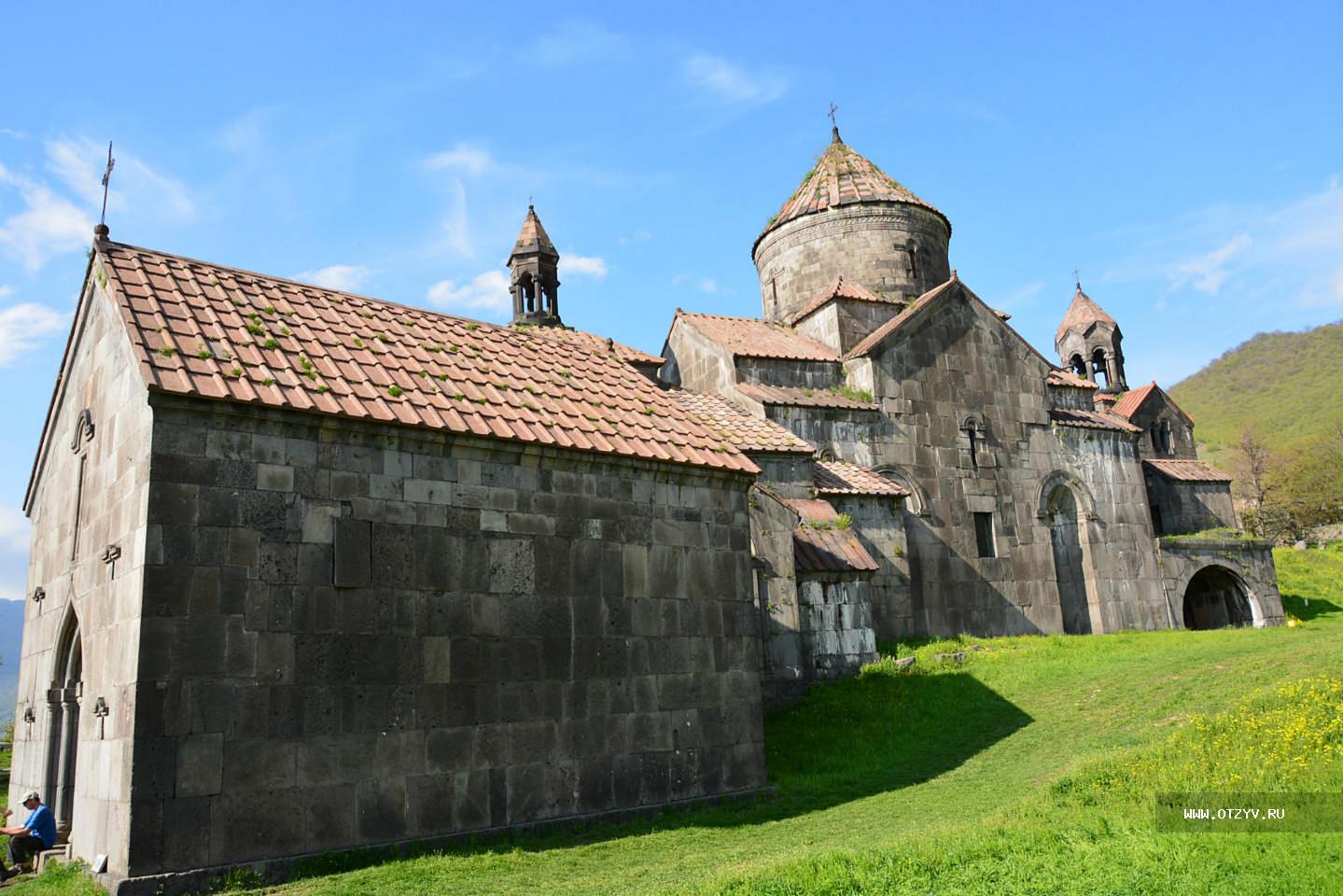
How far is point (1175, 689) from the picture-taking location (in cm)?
1029

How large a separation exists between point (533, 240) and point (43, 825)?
45.7 ft

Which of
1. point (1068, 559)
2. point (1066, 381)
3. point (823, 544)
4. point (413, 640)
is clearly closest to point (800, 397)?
point (823, 544)

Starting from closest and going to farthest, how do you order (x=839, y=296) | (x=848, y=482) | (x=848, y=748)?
(x=848, y=748), (x=848, y=482), (x=839, y=296)

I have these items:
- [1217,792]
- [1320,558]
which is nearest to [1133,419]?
[1320,558]

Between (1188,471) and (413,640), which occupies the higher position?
(1188,471)

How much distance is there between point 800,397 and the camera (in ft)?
54.6

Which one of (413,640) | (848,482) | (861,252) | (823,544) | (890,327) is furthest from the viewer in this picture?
(861,252)

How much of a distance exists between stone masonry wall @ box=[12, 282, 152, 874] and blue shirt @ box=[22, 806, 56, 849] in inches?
16.1

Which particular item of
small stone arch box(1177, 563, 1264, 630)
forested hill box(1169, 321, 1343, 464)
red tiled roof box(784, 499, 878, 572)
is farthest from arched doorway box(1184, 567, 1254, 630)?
forested hill box(1169, 321, 1343, 464)

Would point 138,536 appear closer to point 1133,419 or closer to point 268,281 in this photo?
point 268,281

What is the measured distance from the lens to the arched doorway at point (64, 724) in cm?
802

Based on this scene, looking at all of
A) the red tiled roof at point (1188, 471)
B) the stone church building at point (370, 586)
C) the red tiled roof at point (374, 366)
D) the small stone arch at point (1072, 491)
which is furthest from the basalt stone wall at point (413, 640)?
the red tiled roof at point (1188, 471)

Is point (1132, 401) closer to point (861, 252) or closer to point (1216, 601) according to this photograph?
point (1216, 601)

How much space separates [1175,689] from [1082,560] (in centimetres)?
819
